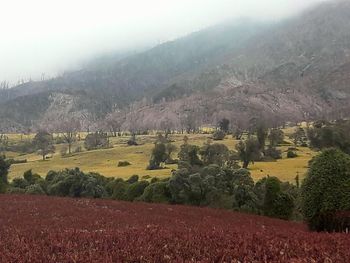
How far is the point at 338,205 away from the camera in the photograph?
20688 millimetres

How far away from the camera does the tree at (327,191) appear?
2055 centimetres

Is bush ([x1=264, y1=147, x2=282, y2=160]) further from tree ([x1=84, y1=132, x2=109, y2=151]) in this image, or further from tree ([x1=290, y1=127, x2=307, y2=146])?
tree ([x1=84, y1=132, x2=109, y2=151])

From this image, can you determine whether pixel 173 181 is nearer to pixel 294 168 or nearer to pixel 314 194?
pixel 314 194

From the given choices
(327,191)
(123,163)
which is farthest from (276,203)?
(123,163)

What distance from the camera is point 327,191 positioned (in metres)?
21.2

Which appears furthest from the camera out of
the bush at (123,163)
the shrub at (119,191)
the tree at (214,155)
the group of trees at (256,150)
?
the bush at (123,163)

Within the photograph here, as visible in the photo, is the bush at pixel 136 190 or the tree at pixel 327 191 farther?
the bush at pixel 136 190

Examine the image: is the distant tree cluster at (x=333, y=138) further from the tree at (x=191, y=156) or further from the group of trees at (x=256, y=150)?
the tree at (x=191, y=156)

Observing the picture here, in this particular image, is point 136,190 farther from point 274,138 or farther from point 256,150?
point 274,138

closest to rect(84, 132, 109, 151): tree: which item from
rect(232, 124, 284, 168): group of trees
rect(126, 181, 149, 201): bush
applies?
rect(232, 124, 284, 168): group of trees

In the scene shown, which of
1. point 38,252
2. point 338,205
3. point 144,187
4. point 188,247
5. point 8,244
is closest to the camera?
point 38,252

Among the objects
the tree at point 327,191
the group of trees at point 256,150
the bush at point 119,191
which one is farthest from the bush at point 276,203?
the group of trees at point 256,150

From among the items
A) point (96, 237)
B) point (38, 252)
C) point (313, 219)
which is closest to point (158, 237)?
point (96, 237)

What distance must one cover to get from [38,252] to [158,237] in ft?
11.2
